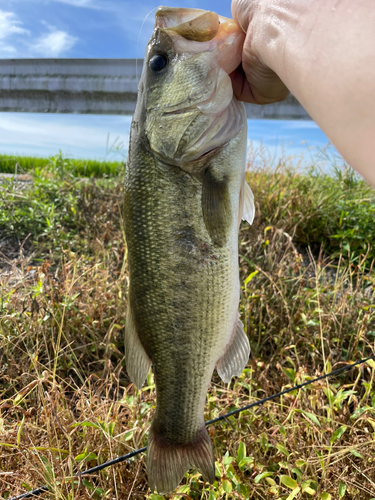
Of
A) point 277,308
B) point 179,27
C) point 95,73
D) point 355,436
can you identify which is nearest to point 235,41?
point 179,27

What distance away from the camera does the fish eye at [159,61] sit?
53.7 inches

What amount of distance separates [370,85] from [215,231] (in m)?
0.68

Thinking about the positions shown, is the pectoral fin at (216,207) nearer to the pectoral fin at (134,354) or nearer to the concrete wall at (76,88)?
the pectoral fin at (134,354)

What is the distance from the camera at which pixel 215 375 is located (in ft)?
8.98

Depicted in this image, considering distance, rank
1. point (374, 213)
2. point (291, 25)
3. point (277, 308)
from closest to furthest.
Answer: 1. point (291, 25)
2. point (277, 308)
3. point (374, 213)

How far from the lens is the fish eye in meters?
1.36

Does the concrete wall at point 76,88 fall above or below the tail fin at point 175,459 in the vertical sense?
above

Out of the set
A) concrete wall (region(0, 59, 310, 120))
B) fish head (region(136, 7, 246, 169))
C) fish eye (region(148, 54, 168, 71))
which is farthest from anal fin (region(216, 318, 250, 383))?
concrete wall (region(0, 59, 310, 120))

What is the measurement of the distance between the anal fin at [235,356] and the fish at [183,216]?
0.06m

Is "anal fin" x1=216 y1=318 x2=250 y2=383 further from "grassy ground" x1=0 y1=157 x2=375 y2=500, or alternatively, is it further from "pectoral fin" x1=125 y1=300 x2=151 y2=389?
"grassy ground" x1=0 y1=157 x2=375 y2=500

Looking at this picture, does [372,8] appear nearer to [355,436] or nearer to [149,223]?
[149,223]

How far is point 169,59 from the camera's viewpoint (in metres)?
1.36

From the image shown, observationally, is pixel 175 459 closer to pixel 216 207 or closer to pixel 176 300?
pixel 176 300

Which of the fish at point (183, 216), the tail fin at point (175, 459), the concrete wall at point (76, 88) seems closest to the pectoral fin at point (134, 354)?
the fish at point (183, 216)
